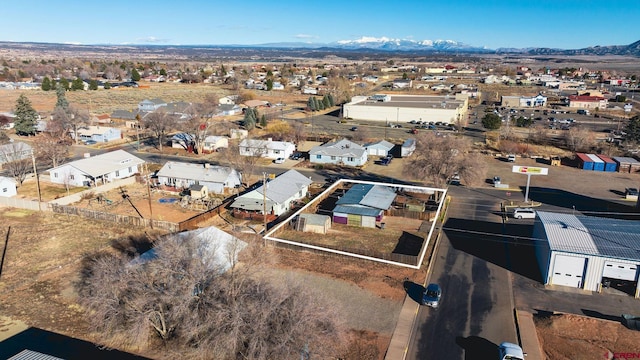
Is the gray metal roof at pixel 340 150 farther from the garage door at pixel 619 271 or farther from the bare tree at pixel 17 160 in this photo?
the garage door at pixel 619 271

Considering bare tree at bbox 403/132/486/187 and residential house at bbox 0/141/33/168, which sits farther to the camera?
residential house at bbox 0/141/33/168

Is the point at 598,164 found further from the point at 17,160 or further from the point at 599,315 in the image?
the point at 17,160

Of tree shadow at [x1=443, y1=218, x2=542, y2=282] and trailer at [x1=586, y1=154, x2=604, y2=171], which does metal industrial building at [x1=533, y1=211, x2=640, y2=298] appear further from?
trailer at [x1=586, y1=154, x2=604, y2=171]

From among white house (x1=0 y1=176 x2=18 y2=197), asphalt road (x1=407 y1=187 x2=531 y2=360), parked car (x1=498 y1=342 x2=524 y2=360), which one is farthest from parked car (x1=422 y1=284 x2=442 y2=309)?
white house (x1=0 y1=176 x2=18 y2=197)

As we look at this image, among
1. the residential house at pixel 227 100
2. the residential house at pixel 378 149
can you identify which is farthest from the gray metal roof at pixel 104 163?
the residential house at pixel 227 100

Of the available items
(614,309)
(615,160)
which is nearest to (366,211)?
(614,309)

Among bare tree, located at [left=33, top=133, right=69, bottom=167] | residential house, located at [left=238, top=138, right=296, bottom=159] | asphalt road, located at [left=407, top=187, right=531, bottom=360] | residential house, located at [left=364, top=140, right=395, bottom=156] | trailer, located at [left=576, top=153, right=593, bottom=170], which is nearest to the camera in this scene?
asphalt road, located at [left=407, top=187, right=531, bottom=360]

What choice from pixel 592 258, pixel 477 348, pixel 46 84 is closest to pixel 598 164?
pixel 592 258
